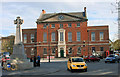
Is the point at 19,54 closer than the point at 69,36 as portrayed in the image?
Yes

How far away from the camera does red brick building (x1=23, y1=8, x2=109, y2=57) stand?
50.1m

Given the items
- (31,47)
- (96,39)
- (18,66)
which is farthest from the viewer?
(31,47)

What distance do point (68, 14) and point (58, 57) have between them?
1453cm

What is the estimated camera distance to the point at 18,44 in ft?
56.9

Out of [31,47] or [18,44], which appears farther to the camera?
[31,47]

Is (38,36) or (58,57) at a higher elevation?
(38,36)

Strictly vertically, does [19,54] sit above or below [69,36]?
below

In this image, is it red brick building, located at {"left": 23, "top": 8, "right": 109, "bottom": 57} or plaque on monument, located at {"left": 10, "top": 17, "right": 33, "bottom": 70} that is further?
red brick building, located at {"left": 23, "top": 8, "right": 109, "bottom": 57}

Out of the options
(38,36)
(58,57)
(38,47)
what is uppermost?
(38,36)

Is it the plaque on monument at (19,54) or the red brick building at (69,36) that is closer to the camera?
the plaque on monument at (19,54)

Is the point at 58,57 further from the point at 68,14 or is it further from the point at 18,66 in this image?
the point at 18,66

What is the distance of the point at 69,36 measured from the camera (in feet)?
167

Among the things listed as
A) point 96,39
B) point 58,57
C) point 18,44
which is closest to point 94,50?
point 96,39

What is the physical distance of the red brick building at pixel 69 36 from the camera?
50094 millimetres
